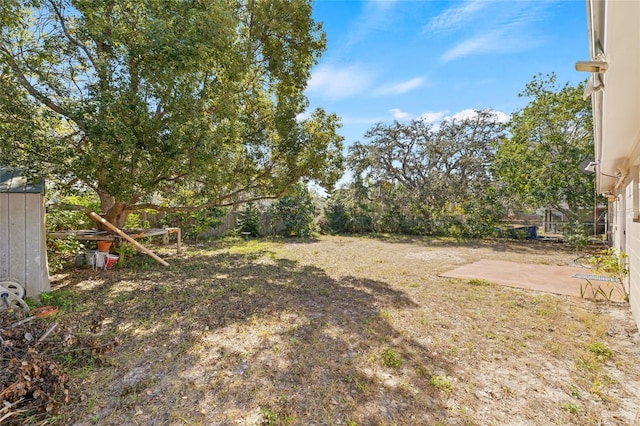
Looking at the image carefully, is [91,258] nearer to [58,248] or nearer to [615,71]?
[58,248]

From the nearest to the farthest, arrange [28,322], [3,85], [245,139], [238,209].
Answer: [28,322]
[3,85]
[245,139]
[238,209]

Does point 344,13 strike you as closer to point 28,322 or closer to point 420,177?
point 28,322

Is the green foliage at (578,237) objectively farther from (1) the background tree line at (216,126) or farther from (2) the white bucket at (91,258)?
(2) the white bucket at (91,258)

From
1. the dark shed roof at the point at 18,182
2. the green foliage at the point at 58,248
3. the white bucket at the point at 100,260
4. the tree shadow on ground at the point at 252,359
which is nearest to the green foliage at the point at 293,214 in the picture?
the white bucket at the point at 100,260

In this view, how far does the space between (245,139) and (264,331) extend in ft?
16.2

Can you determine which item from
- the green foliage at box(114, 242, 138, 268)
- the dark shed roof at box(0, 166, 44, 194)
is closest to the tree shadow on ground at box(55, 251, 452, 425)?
the green foliage at box(114, 242, 138, 268)

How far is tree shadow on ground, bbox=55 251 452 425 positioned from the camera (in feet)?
6.98

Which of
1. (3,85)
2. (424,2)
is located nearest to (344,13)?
(424,2)

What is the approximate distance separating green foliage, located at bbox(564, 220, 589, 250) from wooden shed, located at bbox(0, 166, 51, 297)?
45.5 ft

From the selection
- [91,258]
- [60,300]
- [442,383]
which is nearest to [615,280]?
[442,383]

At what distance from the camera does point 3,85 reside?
4125 millimetres

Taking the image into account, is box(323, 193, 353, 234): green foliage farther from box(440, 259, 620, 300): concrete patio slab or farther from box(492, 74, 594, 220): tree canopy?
box(440, 259, 620, 300): concrete patio slab

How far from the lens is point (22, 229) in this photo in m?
4.01

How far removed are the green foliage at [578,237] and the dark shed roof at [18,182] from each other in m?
13.9
